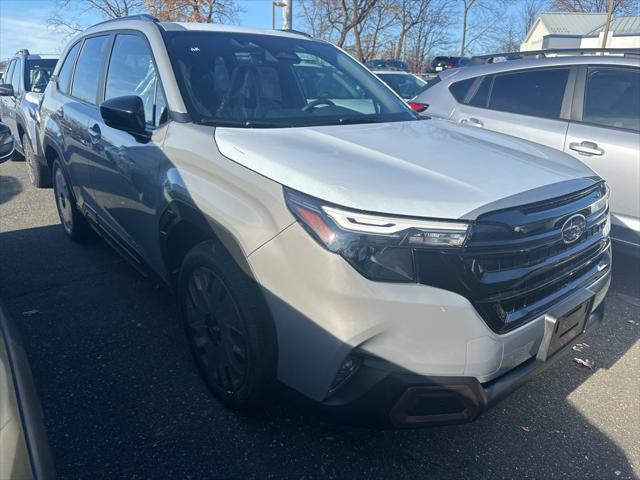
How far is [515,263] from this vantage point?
185 cm

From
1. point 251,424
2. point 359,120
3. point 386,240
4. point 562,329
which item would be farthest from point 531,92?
point 251,424

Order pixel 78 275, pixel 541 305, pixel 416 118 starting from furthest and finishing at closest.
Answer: pixel 78 275
pixel 416 118
pixel 541 305

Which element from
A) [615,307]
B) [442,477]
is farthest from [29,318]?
[615,307]

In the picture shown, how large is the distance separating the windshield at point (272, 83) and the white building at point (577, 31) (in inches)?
1720

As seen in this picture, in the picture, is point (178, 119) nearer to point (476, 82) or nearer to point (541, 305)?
point (541, 305)

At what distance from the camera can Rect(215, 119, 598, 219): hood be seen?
180 centimetres

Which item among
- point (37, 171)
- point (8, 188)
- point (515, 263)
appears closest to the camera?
point (515, 263)

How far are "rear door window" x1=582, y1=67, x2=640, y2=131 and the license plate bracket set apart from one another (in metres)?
2.38

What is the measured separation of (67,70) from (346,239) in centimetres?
377

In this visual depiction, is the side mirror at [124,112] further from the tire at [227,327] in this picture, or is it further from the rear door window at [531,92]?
the rear door window at [531,92]

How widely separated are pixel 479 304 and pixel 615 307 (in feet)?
8.12

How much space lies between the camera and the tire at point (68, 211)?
4375mm

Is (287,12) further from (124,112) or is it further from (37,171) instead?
(124,112)

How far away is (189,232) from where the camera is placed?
249cm
